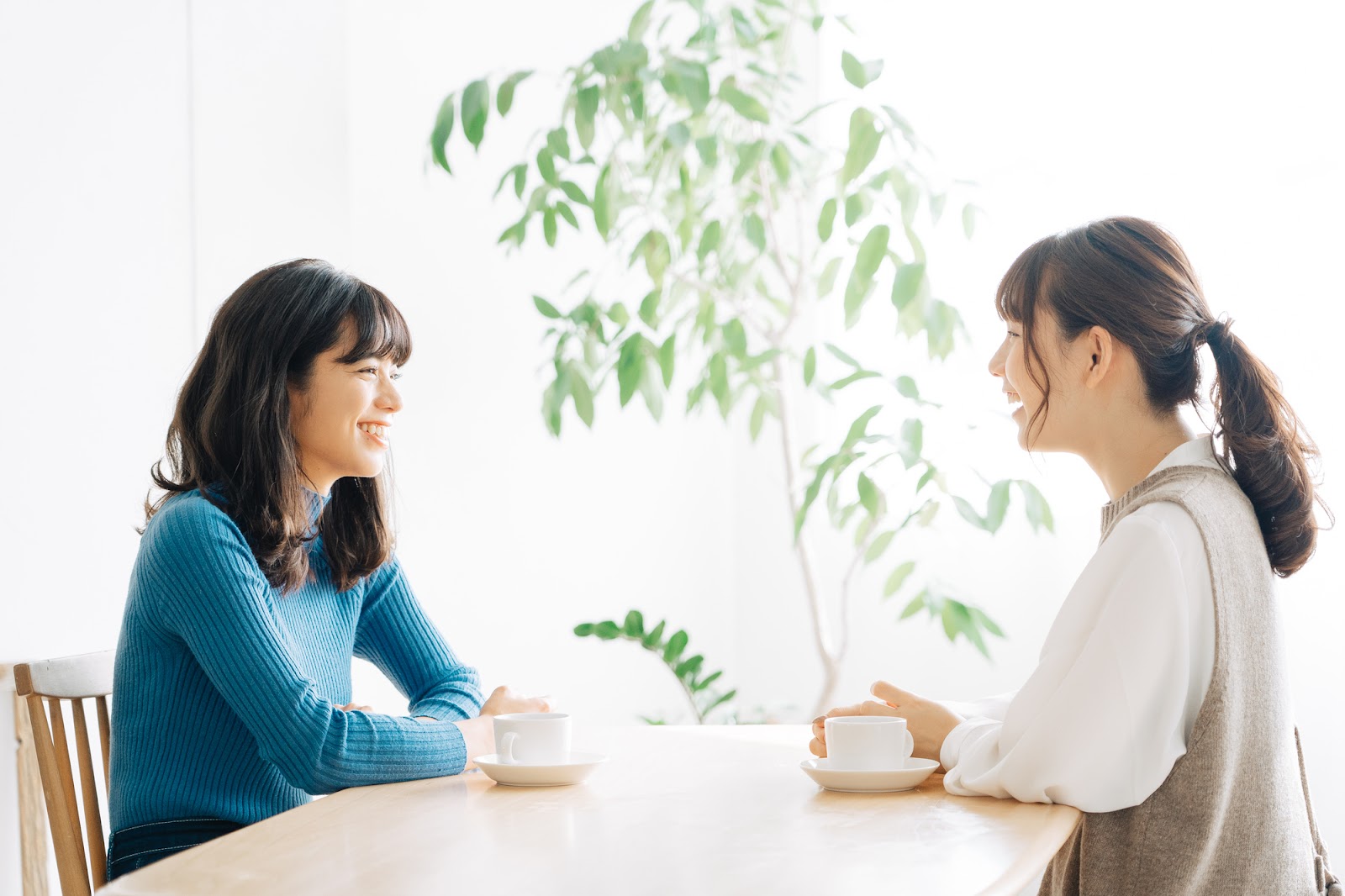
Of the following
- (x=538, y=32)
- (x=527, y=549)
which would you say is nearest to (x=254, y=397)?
(x=527, y=549)

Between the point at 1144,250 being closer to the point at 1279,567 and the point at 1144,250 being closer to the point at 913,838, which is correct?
the point at 1279,567

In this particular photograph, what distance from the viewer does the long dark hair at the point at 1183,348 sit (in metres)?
1.22

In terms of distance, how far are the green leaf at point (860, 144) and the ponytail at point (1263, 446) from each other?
1.05 m

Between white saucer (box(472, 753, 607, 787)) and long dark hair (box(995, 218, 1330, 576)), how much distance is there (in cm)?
66

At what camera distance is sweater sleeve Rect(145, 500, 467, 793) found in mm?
1215

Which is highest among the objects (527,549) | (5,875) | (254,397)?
(254,397)

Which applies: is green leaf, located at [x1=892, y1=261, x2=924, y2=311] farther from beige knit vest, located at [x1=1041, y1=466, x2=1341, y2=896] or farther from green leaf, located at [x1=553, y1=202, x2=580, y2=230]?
beige knit vest, located at [x1=1041, y1=466, x2=1341, y2=896]

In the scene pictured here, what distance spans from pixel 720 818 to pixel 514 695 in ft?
1.64

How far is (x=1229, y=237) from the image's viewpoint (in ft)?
8.91

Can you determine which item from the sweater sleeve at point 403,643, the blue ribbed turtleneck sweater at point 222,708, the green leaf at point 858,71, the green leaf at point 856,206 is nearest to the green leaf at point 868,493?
the green leaf at point 856,206

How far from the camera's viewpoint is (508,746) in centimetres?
124

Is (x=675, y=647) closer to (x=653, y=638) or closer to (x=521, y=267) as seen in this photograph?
(x=653, y=638)

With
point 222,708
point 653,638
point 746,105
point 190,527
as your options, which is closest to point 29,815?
point 222,708

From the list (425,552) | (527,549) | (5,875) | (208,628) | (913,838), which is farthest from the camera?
(527,549)
